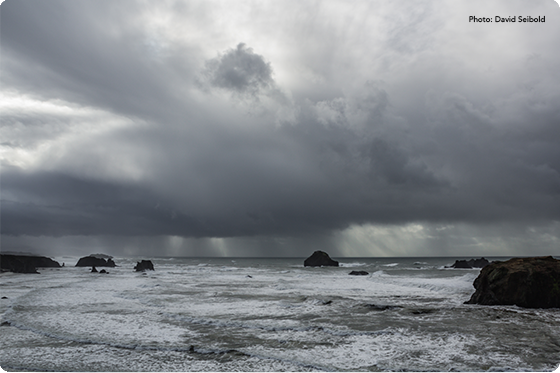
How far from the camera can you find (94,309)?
17391 mm

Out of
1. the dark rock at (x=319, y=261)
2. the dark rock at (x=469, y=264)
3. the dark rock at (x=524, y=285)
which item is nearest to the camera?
the dark rock at (x=524, y=285)

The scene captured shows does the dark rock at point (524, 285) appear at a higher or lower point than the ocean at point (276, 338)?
higher

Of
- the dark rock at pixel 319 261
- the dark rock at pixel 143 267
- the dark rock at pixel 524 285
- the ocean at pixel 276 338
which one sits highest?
the dark rock at pixel 524 285

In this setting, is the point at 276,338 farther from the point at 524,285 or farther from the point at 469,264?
the point at 469,264

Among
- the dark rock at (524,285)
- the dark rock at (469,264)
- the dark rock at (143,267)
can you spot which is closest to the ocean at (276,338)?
the dark rock at (524,285)

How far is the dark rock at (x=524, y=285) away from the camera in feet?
58.0

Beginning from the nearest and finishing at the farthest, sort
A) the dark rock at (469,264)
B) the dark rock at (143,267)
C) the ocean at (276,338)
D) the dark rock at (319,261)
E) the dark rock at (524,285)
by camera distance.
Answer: the ocean at (276,338) → the dark rock at (524,285) → the dark rock at (143,267) → the dark rock at (469,264) → the dark rock at (319,261)

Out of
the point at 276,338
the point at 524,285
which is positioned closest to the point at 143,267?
the point at 276,338

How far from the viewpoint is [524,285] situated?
18.2m

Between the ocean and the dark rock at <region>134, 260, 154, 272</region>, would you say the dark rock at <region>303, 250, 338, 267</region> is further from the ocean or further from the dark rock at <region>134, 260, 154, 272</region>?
the ocean

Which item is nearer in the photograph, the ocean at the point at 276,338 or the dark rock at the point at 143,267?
the ocean at the point at 276,338

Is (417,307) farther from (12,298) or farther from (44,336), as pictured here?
(12,298)

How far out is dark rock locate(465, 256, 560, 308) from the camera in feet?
58.0

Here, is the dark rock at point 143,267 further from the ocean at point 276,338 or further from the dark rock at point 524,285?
the dark rock at point 524,285
